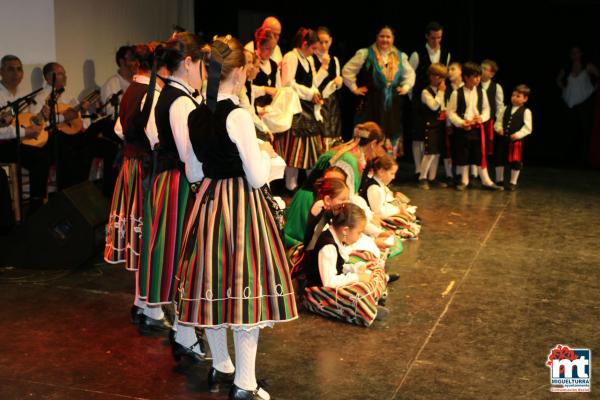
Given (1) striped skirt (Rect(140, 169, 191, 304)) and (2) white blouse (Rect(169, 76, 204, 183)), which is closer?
(2) white blouse (Rect(169, 76, 204, 183))

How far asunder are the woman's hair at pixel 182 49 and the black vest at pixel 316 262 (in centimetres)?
114

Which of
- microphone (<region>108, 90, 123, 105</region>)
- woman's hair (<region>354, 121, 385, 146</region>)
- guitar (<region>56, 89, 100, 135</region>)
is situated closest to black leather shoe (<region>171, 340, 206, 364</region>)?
woman's hair (<region>354, 121, 385, 146</region>)

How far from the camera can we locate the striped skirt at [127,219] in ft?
13.6

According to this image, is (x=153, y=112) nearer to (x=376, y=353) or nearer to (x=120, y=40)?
(x=376, y=353)

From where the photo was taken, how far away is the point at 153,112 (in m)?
3.82

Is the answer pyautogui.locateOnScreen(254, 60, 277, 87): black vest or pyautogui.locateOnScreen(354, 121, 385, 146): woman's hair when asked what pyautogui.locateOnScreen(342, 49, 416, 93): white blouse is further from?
pyautogui.locateOnScreen(354, 121, 385, 146): woman's hair

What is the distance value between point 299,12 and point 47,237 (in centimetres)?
514

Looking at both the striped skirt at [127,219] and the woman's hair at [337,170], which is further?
the woman's hair at [337,170]

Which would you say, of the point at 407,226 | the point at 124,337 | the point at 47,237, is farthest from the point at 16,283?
the point at 407,226

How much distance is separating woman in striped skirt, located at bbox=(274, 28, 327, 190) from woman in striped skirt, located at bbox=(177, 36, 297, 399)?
3.74 m

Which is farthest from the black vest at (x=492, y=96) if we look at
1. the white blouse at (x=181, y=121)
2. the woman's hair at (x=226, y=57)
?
the woman's hair at (x=226, y=57)

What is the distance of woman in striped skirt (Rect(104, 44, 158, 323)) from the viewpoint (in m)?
4.00

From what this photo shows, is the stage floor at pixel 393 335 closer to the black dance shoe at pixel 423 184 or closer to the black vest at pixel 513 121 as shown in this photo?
the black dance shoe at pixel 423 184

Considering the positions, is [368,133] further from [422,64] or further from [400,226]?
[422,64]
